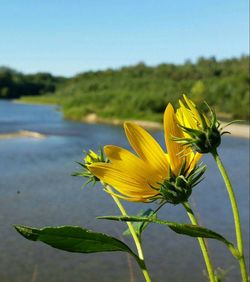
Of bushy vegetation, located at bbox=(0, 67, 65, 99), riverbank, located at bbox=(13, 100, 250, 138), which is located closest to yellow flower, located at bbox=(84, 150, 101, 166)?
riverbank, located at bbox=(13, 100, 250, 138)

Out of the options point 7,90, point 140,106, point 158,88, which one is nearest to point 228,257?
point 140,106

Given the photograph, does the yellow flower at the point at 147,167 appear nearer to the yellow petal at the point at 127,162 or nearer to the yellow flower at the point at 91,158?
the yellow petal at the point at 127,162

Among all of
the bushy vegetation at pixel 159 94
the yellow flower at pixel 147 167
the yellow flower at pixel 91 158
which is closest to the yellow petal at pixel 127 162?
the yellow flower at pixel 147 167

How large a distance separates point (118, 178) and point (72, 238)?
6 cm

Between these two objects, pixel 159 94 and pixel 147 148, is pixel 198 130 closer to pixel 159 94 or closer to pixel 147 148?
pixel 147 148

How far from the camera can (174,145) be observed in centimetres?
49

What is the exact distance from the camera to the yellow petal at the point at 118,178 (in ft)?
1.43

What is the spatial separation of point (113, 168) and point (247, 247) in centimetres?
492

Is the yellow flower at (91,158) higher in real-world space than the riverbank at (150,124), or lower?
higher

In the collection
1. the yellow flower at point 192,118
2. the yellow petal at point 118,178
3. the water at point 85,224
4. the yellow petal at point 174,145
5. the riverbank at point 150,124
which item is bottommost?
the riverbank at point 150,124

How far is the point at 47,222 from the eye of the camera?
18.0ft

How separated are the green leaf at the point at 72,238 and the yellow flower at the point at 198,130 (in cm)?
11

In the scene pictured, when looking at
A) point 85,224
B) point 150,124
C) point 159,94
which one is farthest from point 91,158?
point 159,94

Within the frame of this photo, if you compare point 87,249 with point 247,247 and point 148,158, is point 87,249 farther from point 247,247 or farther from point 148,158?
point 247,247
